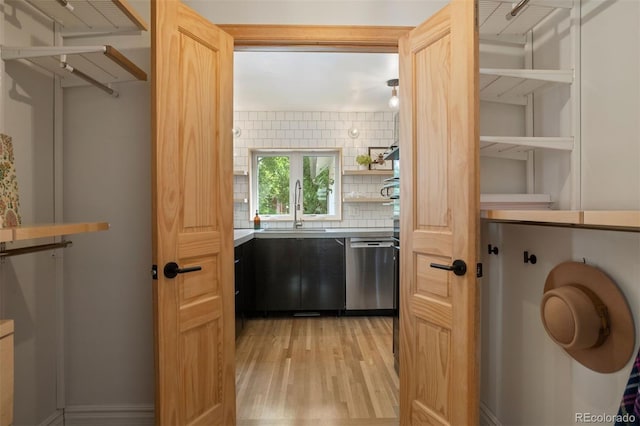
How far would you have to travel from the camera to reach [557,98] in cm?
143

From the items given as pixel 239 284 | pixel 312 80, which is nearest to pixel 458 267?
pixel 239 284

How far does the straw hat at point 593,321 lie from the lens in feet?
3.47

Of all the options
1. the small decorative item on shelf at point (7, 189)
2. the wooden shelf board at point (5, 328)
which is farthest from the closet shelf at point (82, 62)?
the wooden shelf board at point (5, 328)

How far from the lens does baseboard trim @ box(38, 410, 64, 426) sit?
1.66 m

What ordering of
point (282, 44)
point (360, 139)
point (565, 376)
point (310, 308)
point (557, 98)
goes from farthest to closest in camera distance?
point (360, 139), point (310, 308), point (282, 44), point (557, 98), point (565, 376)

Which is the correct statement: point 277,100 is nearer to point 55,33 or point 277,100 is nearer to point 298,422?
point 55,33

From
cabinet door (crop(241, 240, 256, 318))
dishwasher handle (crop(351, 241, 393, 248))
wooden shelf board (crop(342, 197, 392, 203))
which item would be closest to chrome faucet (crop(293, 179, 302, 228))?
wooden shelf board (crop(342, 197, 392, 203))

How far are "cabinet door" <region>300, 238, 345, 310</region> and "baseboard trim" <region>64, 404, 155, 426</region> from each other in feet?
6.74

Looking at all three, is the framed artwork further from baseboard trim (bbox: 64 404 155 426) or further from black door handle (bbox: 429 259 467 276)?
baseboard trim (bbox: 64 404 155 426)

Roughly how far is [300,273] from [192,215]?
2.32 metres

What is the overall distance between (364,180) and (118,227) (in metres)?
3.05

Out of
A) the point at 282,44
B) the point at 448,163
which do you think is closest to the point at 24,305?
the point at 282,44

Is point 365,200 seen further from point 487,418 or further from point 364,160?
point 487,418

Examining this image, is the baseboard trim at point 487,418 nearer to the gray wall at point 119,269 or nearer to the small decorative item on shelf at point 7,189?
the gray wall at point 119,269
